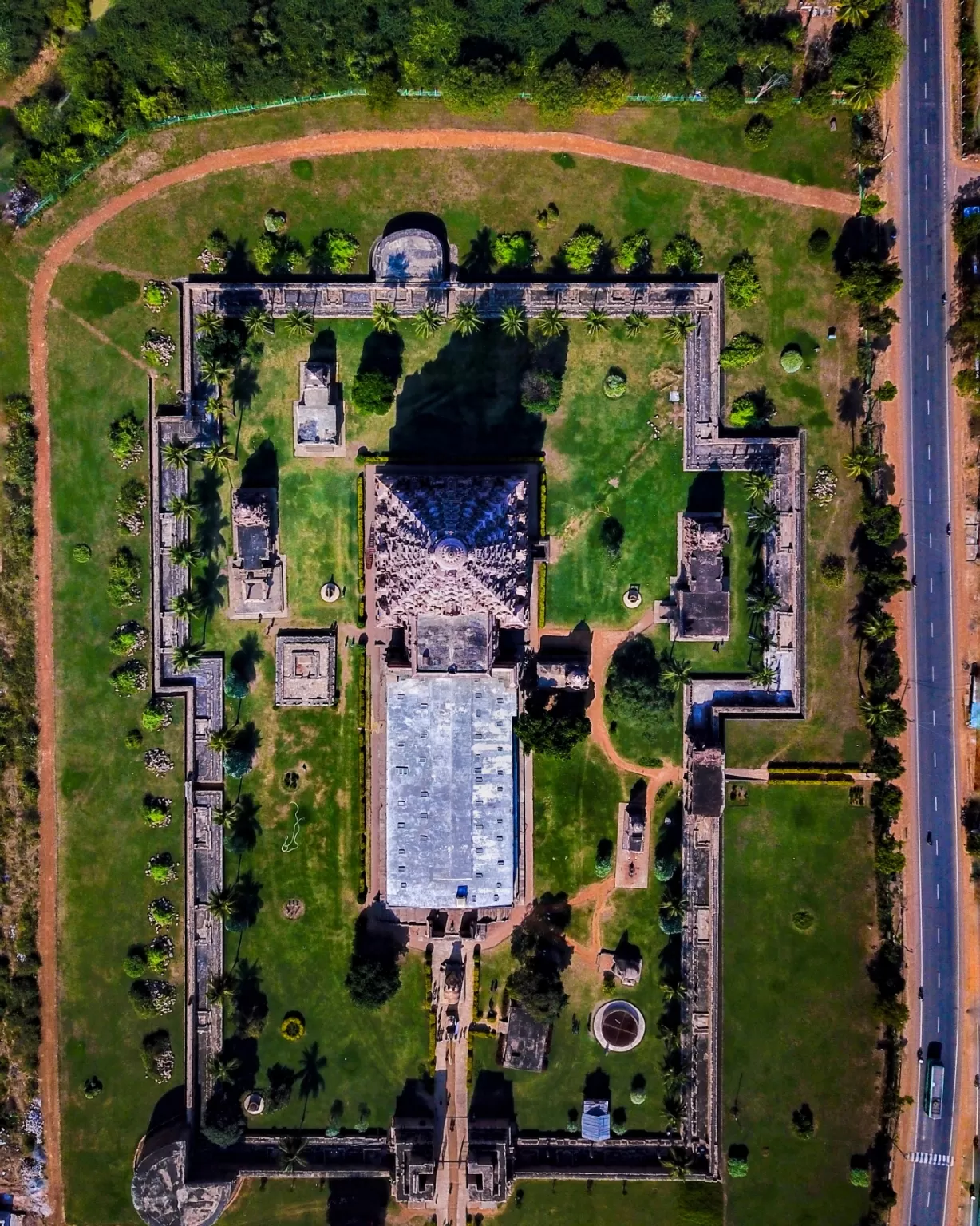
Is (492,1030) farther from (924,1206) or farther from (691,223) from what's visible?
(691,223)

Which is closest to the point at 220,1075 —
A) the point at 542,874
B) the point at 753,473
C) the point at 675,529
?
the point at 542,874

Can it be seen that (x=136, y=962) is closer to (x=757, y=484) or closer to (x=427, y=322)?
(x=427, y=322)

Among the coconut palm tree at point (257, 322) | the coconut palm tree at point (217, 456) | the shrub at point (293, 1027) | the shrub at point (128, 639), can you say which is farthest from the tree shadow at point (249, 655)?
the shrub at point (293, 1027)

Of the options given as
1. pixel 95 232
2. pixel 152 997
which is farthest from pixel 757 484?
pixel 152 997

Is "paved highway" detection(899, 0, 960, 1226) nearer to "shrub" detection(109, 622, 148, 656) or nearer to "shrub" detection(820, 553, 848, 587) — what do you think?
"shrub" detection(820, 553, 848, 587)

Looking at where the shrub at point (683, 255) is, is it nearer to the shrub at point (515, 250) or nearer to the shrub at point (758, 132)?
the shrub at point (758, 132)
